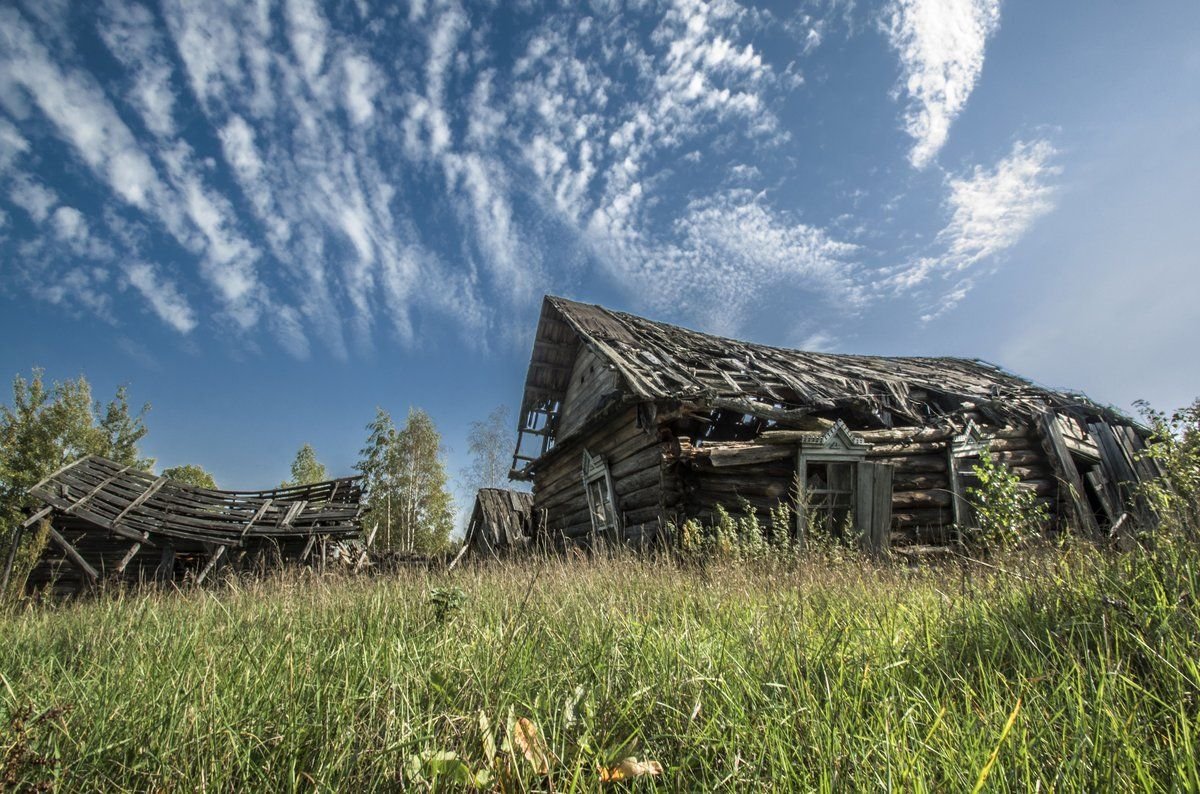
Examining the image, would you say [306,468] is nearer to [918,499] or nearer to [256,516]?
[256,516]

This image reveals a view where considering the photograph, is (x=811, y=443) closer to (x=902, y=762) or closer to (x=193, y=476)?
(x=902, y=762)

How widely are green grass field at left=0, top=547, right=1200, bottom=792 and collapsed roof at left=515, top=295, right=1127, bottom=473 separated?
5.93m


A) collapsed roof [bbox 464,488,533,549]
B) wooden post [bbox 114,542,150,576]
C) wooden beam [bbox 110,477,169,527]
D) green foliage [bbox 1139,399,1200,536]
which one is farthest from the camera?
collapsed roof [bbox 464,488,533,549]

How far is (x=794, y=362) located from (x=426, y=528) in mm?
25590

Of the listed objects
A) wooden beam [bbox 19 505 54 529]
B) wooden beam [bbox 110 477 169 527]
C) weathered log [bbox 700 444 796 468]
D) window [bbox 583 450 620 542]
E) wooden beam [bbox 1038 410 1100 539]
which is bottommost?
wooden beam [bbox 19 505 54 529]

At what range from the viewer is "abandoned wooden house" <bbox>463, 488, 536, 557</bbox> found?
14.5 meters

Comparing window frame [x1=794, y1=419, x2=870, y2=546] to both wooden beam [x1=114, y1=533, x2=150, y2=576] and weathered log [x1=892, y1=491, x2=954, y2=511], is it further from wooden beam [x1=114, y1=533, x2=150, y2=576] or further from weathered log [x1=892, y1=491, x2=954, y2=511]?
wooden beam [x1=114, y1=533, x2=150, y2=576]

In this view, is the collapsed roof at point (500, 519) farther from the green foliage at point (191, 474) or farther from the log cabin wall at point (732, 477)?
the green foliage at point (191, 474)

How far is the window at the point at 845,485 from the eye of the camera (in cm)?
808

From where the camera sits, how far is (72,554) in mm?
12422

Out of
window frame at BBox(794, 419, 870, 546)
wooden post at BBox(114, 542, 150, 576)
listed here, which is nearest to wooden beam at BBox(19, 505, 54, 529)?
wooden post at BBox(114, 542, 150, 576)

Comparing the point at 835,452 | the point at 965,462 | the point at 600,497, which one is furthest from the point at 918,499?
the point at 600,497

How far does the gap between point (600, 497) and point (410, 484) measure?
73.6 ft

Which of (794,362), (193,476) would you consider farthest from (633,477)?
(193,476)
